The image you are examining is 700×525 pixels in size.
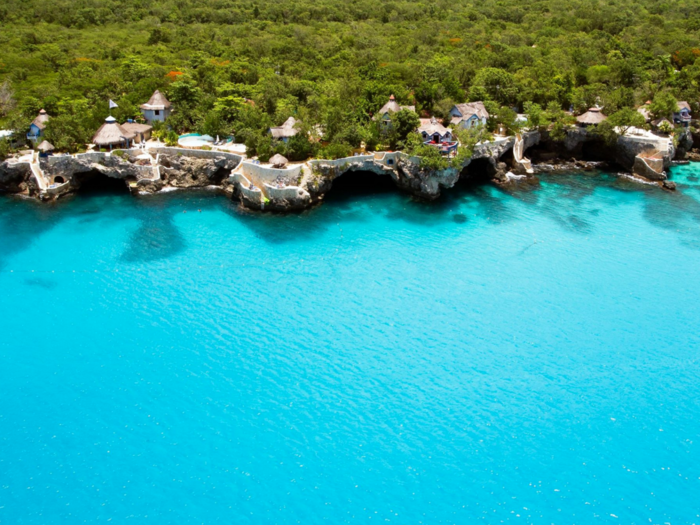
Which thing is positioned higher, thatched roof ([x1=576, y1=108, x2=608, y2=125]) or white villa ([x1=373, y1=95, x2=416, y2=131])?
white villa ([x1=373, y1=95, x2=416, y2=131])

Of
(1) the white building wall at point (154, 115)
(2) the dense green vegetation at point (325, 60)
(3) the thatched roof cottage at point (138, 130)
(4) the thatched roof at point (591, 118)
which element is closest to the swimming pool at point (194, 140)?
(2) the dense green vegetation at point (325, 60)

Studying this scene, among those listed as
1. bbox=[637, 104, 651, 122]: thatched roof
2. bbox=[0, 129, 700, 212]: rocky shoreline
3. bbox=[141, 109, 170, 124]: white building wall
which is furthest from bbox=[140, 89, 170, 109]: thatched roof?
bbox=[637, 104, 651, 122]: thatched roof

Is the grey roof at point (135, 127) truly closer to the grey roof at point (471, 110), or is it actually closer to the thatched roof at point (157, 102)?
the thatched roof at point (157, 102)

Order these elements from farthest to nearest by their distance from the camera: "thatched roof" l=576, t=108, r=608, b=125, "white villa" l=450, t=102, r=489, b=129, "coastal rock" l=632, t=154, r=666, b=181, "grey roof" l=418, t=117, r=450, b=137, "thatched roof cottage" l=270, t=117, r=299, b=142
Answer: "thatched roof" l=576, t=108, r=608, b=125, "white villa" l=450, t=102, r=489, b=129, "coastal rock" l=632, t=154, r=666, b=181, "grey roof" l=418, t=117, r=450, b=137, "thatched roof cottage" l=270, t=117, r=299, b=142

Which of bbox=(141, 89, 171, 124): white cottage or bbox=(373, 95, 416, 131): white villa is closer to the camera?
bbox=(373, 95, 416, 131): white villa

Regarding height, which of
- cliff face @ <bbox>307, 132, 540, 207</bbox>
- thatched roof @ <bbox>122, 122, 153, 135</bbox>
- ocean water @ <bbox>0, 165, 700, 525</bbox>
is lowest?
ocean water @ <bbox>0, 165, 700, 525</bbox>

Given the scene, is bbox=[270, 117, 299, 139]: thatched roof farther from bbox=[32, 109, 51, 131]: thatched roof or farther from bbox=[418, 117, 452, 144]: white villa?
bbox=[32, 109, 51, 131]: thatched roof

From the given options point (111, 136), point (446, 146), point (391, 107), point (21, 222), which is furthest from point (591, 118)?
point (21, 222)

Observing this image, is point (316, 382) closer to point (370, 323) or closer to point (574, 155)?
point (370, 323)

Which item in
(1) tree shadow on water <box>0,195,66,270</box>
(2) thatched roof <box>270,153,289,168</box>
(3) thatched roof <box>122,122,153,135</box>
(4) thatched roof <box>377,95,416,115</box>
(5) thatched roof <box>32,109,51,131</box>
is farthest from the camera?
(4) thatched roof <box>377,95,416,115</box>
